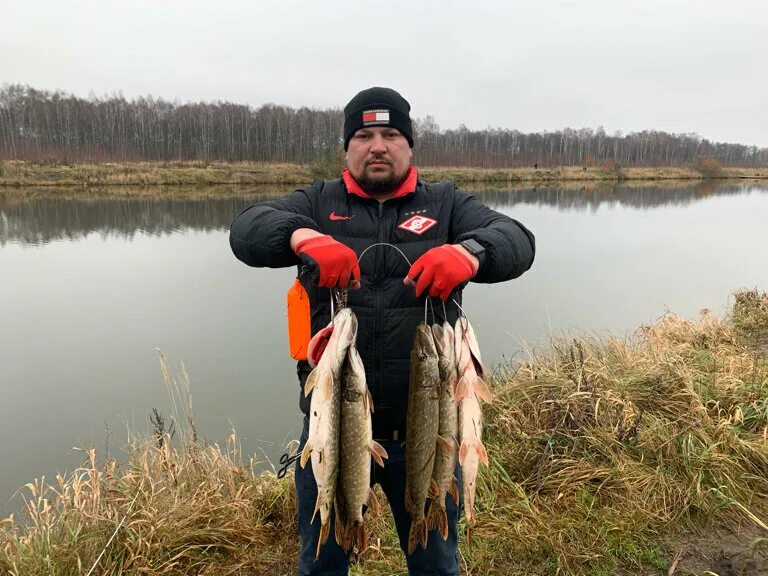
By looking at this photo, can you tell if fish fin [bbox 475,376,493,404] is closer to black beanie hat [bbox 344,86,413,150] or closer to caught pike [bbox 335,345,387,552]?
caught pike [bbox 335,345,387,552]

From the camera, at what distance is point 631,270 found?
13.3 m

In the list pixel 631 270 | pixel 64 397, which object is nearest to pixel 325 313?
pixel 64 397

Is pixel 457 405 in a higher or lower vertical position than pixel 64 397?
higher

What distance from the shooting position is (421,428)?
1883mm

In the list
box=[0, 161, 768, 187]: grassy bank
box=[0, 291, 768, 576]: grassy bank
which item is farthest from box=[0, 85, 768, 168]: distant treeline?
box=[0, 291, 768, 576]: grassy bank

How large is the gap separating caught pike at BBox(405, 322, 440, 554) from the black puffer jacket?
21 centimetres

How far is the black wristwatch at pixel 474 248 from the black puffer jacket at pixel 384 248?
0.13 feet

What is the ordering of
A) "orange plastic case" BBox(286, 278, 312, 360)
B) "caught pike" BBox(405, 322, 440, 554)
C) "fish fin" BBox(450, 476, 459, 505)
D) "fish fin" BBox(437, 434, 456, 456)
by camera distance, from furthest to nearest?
"orange plastic case" BBox(286, 278, 312, 360)
"fish fin" BBox(450, 476, 459, 505)
"fish fin" BBox(437, 434, 456, 456)
"caught pike" BBox(405, 322, 440, 554)

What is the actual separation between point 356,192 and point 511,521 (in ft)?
8.09

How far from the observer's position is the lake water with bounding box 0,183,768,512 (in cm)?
575

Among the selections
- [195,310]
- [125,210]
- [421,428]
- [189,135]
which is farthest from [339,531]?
[189,135]

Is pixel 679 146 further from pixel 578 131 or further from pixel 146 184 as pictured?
pixel 146 184

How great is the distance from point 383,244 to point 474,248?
1.41 ft

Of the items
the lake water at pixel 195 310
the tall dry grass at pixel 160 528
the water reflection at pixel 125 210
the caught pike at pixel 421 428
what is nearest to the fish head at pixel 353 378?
the caught pike at pixel 421 428
